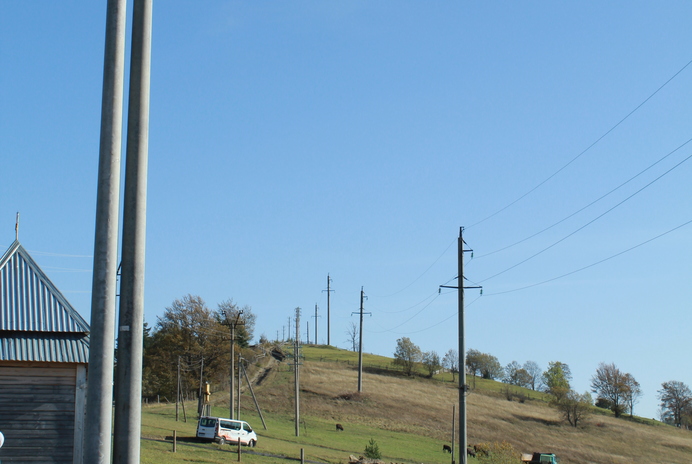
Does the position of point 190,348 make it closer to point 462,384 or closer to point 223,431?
point 223,431

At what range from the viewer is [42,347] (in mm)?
17062

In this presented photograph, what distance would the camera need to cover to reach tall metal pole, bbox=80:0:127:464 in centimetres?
502

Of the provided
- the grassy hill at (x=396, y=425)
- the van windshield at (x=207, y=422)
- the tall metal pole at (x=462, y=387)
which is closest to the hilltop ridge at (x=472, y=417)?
the grassy hill at (x=396, y=425)

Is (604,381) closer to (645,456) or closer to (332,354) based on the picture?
(645,456)

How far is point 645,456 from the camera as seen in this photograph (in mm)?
71375

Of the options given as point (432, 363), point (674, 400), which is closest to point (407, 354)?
point (432, 363)

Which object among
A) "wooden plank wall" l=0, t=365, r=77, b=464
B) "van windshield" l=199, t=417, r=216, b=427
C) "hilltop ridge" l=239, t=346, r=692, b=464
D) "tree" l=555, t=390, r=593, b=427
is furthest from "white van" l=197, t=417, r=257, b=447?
"tree" l=555, t=390, r=593, b=427

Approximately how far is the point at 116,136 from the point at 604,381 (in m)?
120

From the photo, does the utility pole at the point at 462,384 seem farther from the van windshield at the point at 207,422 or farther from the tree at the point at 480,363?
the tree at the point at 480,363

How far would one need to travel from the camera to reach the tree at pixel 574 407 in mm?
86938

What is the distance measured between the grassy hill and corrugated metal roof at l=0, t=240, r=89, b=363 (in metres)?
16.0

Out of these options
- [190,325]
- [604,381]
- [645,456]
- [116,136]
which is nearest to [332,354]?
[604,381]

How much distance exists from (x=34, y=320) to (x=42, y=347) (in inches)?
29.2

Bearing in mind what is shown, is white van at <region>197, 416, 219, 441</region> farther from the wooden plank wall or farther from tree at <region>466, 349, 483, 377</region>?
tree at <region>466, 349, 483, 377</region>
